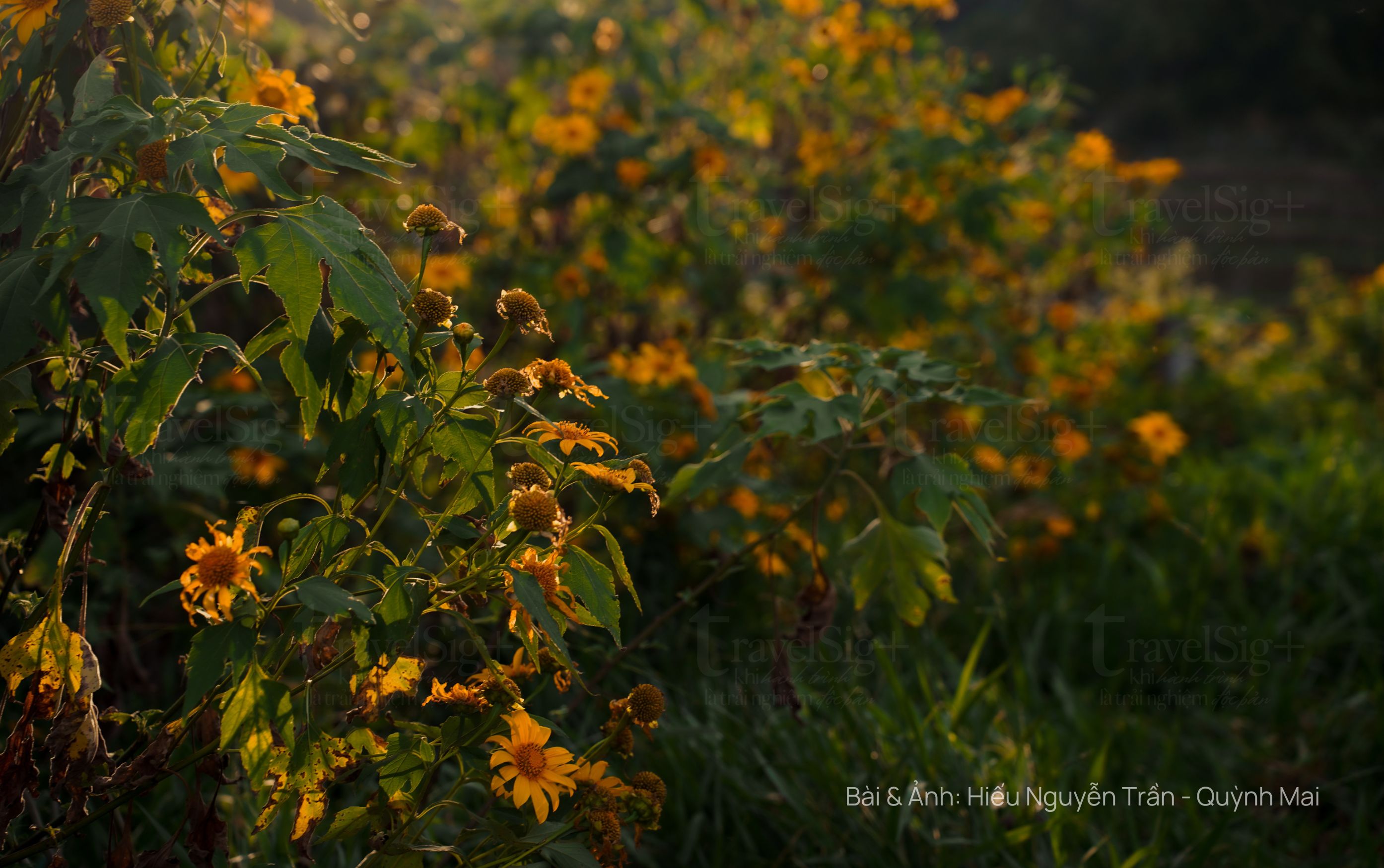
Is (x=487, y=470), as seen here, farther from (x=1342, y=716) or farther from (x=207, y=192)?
(x=1342, y=716)

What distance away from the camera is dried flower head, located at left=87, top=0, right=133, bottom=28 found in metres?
1.09

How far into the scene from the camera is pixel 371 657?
1.07 metres

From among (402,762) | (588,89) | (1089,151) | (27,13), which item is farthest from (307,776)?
(1089,151)

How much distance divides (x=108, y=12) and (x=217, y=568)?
0.66m

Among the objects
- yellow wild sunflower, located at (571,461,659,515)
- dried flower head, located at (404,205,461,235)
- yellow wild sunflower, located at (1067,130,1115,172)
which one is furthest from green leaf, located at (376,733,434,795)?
yellow wild sunflower, located at (1067,130,1115,172)

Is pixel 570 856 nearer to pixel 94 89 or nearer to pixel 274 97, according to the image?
pixel 94 89

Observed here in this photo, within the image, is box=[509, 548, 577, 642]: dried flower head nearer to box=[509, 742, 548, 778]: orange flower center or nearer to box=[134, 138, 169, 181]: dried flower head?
box=[509, 742, 548, 778]: orange flower center

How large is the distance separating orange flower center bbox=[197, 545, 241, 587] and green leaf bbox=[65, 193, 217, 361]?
226mm

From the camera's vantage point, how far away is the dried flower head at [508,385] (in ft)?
3.67

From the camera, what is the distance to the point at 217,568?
1021 millimetres

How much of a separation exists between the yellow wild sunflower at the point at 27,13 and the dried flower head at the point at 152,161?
9.3 inches

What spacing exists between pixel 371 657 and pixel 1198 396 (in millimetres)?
5989

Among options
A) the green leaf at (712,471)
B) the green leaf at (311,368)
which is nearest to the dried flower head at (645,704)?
the green leaf at (712,471)

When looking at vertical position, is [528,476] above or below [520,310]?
below
